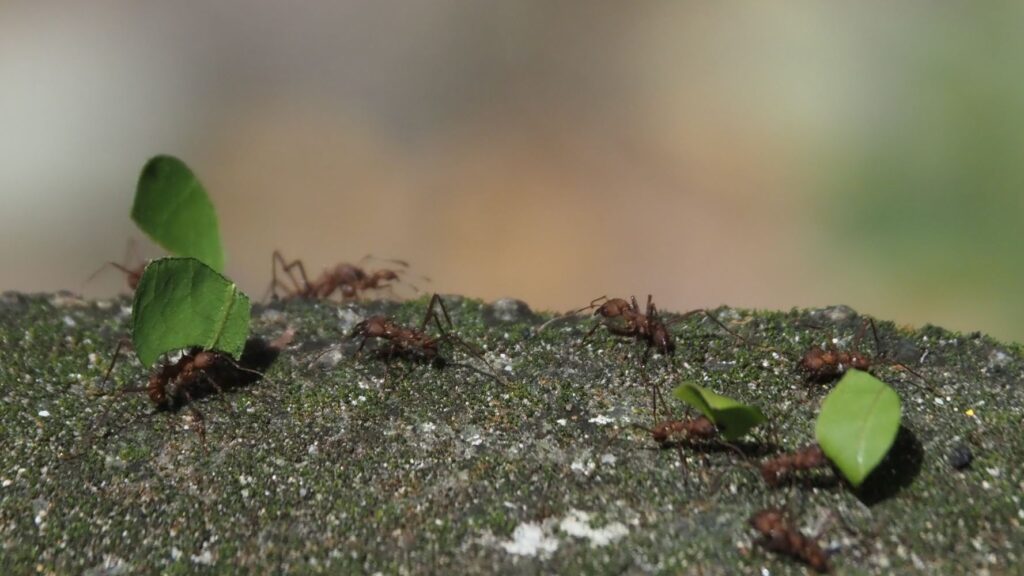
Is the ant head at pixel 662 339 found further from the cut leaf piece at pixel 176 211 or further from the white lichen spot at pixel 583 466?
the cut leaf piece at pixel 176 211

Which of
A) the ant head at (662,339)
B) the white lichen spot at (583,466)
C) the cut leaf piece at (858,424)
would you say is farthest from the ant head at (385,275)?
the cut leaf piece at (858,424)

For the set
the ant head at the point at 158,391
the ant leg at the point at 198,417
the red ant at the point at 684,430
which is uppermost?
the ant head at the point at 158,391

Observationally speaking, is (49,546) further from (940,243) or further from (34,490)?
(940,243)

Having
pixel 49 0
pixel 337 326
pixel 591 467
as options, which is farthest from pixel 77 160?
pixel 591 467

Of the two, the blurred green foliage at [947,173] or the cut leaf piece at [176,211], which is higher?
the blurred green foliage at [947,173]

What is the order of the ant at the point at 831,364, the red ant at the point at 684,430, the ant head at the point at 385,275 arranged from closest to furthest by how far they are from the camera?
1. the red ant at the point at 684,430
2. the ant at the point at 831,364
3. the ant head at the point at 385,275

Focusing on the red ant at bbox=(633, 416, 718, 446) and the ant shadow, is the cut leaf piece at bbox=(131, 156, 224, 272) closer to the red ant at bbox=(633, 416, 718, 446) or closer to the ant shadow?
the ant shadow

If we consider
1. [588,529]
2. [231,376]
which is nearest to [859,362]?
[588,529]

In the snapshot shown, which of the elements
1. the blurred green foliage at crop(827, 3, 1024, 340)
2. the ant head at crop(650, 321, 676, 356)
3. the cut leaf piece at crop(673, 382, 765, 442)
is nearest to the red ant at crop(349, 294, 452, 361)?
the ant head at crop(650, 321, 676, 356)
